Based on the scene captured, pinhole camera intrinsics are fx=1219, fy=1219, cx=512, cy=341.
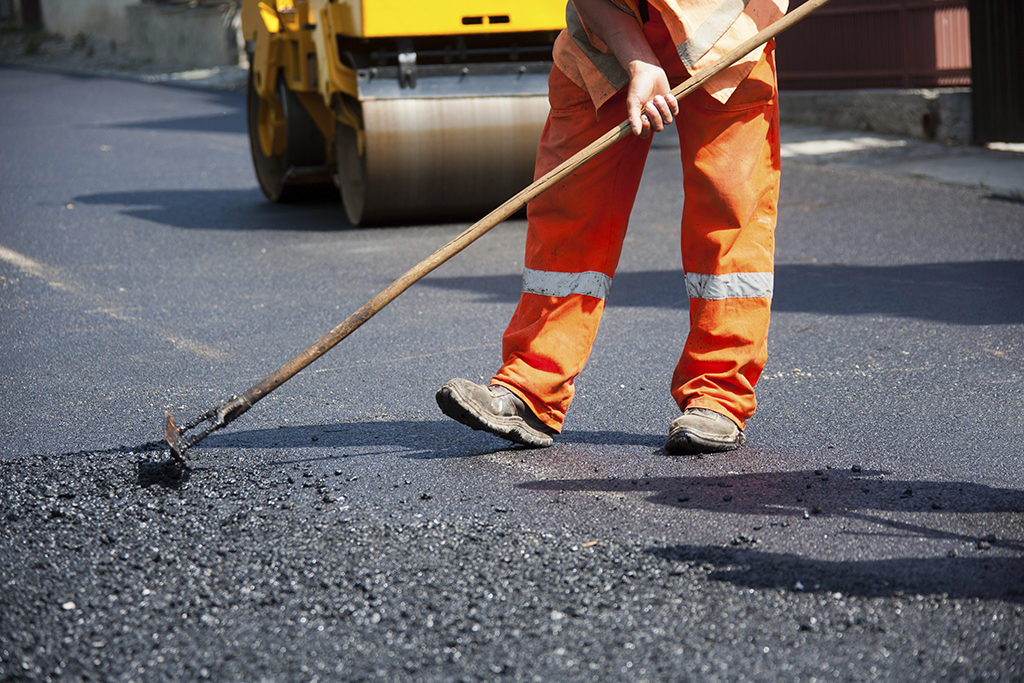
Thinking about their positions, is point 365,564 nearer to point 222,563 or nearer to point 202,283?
point 222,563

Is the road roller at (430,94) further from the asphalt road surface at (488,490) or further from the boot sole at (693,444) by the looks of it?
the boot sole at (693,444)

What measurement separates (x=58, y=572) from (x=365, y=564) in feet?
2.09

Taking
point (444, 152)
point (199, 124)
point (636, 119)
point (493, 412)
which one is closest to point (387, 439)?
point (493, 412)

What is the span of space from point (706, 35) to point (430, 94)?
3.74 m

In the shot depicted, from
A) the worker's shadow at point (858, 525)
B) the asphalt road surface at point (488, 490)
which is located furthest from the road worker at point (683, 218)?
the worker's shadow at point (858, 525)

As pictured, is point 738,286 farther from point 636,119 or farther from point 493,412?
point 493,412

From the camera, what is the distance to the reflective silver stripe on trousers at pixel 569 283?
3.34 m

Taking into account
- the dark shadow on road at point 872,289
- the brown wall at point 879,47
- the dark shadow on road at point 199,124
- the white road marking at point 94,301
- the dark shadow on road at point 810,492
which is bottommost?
the dark shadow on road at point 872,289

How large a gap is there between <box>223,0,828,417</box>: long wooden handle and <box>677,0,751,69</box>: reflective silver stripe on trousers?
6 cm

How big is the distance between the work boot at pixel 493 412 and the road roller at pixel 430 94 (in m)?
3.60

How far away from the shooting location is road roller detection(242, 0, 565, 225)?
6.62 m

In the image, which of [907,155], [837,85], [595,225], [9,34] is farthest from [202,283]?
[9,34]

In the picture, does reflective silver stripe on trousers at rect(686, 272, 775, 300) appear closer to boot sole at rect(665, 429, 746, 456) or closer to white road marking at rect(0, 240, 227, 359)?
boot sole at rect(665, 429, 746, 456)

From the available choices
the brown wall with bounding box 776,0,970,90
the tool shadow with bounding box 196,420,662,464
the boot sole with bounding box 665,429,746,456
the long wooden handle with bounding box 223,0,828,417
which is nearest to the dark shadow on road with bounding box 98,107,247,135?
the brown wall with bounding box 776,0,970,90
